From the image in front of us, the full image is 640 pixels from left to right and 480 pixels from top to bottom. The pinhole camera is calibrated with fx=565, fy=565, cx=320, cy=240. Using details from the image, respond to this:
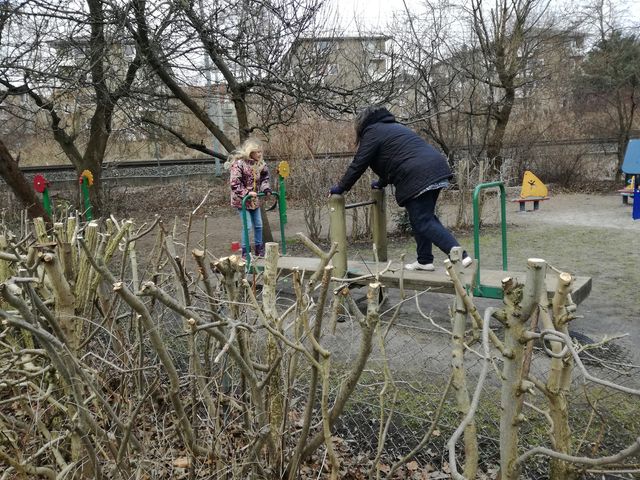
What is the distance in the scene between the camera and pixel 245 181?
6414 mm

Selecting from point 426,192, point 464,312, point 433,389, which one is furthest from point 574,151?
point 464,312

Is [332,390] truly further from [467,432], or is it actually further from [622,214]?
[622,214]

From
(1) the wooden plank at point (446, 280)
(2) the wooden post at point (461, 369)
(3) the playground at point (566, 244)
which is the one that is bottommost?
(3) the playground at point (566, 244)

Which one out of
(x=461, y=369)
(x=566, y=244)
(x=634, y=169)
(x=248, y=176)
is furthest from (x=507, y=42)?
(x=461, y=369)

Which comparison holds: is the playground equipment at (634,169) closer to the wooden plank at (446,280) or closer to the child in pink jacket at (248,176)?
the wooden plank at (446,280)

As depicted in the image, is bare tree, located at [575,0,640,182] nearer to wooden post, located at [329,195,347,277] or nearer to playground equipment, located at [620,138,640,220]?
playground equipment, located at [620,138,640,220]

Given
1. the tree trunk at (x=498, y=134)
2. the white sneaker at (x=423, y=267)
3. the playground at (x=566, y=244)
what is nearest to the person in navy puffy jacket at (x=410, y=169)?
the white sneaker at (x=423, y=267)

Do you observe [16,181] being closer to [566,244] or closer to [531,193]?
[566,244]

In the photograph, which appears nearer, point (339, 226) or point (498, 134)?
point (339, 226)

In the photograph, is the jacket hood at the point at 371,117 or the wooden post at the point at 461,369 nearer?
the wooden post at the point at 461,369

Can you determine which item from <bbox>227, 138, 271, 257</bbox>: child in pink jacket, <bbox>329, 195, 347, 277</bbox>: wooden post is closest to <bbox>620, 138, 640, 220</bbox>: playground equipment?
<bbox>227, 138, 271, 257</bbox>: child in pink jacket

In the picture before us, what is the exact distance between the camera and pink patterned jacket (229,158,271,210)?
6352 mm

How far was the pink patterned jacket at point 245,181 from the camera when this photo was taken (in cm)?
635

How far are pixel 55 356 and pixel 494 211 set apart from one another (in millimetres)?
9412
